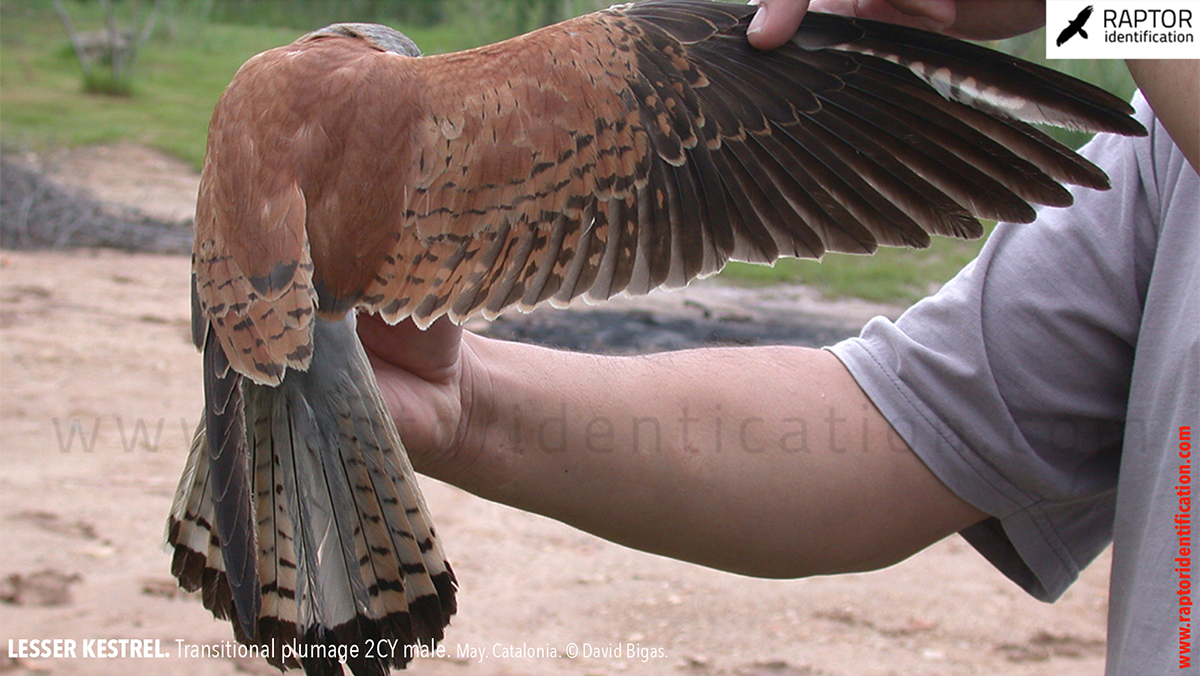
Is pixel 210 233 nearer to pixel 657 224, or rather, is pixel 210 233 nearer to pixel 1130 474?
pixel 657 224

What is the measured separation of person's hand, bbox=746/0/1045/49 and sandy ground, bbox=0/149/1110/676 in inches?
111

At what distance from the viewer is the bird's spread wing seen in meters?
1.81

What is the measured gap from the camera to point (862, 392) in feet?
6.90

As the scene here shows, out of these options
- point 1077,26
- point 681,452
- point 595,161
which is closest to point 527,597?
point 681,452

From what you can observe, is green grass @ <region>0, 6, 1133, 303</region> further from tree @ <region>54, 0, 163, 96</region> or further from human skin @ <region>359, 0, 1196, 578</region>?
human skin @ <region>359, 0, 1196, 578</region>

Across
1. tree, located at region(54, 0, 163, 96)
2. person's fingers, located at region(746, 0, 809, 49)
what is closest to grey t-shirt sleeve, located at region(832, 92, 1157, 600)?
person's fingers, located at region(746, 0, 809, 49)

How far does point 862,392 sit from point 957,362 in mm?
190

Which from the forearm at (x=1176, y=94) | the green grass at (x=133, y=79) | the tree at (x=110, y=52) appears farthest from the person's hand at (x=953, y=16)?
the tree at (x=110, y=52)

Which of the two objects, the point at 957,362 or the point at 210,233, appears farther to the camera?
the point at 957,362

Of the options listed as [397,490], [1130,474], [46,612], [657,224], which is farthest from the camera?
[46,612]

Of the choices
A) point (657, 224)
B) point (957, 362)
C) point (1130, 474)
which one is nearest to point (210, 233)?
point (657, 224)

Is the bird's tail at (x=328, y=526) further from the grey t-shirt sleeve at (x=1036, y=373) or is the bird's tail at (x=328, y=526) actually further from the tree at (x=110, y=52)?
the tree at (x=110, y=52)

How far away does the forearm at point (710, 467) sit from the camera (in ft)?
6.63

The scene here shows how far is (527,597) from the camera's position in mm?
4609
